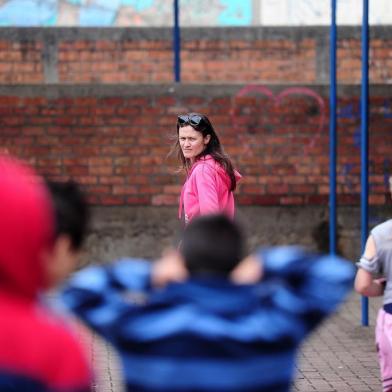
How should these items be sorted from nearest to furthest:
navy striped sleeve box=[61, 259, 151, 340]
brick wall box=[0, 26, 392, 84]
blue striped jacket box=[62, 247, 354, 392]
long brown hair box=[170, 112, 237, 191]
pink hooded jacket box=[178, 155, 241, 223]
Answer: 1. blue striped jacket box=[62, 247, 354, 392]
2. navy striped sleeve box=[61, 259, 151, 340]
3. pink hooded jacket box=[178, 155, 241, 223]
4. long brown hair box=[170, 112, 237, 191]
5. brick wall box=[0, 26, 392, 84]

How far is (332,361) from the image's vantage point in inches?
255

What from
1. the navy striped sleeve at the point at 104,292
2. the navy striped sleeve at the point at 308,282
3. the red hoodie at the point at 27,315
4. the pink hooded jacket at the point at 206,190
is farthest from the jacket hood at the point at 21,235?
the pink hooded jacket at the point at 206,190

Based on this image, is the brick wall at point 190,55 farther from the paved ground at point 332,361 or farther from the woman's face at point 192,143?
the woman's face at point 192,143

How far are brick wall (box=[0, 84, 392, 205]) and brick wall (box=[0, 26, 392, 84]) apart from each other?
2.06 metres

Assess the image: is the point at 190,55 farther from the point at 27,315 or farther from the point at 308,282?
the point at 27,315

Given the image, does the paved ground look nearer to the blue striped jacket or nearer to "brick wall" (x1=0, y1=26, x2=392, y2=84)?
the blue striped jacket

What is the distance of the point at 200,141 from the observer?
5.73 m

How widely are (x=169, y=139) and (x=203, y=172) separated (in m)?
4.05

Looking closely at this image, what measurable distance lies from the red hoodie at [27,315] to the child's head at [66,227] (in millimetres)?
111

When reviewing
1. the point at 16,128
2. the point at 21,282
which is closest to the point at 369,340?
the point at 16,128

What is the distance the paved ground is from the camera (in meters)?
5.80

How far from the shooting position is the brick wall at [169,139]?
954 centimetres

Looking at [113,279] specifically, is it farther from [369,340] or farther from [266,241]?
[266,241]

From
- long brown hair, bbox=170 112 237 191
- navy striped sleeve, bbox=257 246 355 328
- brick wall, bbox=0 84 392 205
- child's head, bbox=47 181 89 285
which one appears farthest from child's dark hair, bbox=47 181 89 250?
brick wall, bbox=0 84 392 205
